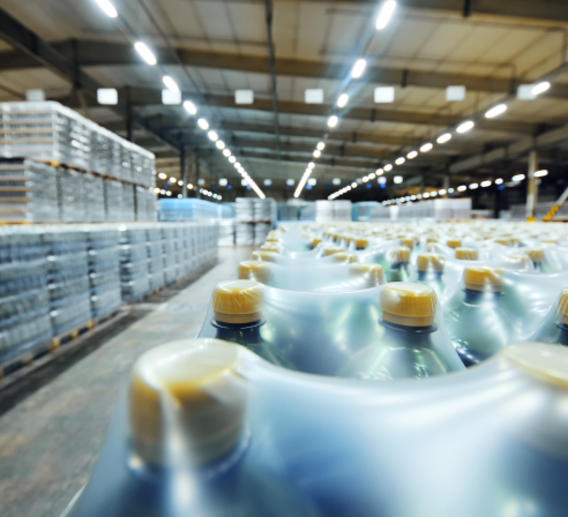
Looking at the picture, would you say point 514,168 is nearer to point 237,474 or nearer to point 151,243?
point 151,243

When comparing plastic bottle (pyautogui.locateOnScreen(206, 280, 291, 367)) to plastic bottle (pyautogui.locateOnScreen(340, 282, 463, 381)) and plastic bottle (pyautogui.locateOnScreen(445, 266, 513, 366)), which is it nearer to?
plastic bottle (pyautogui.locateOnScreen(340, 282, 463, 381))

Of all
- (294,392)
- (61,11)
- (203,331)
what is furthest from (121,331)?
(61,11)

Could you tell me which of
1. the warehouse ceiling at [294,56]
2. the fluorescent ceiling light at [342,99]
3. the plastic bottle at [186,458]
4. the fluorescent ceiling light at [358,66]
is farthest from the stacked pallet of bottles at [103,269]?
the fluorescent ceiling light at [342,99]

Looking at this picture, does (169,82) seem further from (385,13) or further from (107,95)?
(385,13)

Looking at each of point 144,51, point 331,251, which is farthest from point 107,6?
point 331,251

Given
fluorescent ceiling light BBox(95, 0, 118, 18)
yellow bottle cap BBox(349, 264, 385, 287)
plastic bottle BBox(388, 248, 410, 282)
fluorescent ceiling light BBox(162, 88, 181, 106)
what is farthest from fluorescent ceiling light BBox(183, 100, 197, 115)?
yellow bottle cap BBox(349, 264, 385, 287)

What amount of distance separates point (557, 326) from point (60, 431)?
2.64m

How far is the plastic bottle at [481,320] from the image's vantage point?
4.68 feet

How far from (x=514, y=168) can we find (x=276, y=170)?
772 inches

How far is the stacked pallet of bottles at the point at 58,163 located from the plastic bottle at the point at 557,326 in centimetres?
539

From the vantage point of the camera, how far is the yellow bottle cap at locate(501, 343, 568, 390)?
0.41 m

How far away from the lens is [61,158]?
490cm

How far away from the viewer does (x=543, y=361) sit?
43 centimetres

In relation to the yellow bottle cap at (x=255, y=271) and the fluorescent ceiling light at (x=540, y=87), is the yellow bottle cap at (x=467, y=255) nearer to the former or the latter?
the yellow bottle cap at (x=255, y=271)
